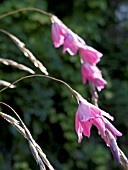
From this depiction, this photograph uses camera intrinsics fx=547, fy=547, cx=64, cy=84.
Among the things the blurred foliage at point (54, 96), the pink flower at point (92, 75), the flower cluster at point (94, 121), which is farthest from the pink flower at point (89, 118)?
the blurred foliage at point (54, 96)

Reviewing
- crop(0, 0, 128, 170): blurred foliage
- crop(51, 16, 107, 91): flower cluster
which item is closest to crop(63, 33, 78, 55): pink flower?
crop(51, 16, 107, 91): flower cluster

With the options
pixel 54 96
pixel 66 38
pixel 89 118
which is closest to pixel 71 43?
pixel 66 38

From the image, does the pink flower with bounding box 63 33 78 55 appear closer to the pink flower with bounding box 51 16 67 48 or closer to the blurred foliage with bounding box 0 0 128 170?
the pink flower with bounding box 51 16 67 48

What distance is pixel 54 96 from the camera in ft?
10.8

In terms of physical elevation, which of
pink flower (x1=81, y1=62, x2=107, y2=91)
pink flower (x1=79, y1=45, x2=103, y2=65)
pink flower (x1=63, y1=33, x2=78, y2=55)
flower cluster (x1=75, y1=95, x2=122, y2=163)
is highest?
pink flower (x1=63, y1=33, x2=78, y2=55)

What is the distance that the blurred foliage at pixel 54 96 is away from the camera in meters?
3.04

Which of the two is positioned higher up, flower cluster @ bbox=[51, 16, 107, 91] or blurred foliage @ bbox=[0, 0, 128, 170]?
blurred foliage @ bbox=[0, 0, 128, 170]

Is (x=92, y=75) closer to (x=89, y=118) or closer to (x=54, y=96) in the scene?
(x=89, y=118)

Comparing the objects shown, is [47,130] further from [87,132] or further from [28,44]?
[87,132]

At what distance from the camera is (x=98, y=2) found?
3.66 m

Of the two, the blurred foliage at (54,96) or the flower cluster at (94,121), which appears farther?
the blurred foliage at (54,96)

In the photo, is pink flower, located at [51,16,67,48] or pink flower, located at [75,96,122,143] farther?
pink flower, located at [51,16,67,48]

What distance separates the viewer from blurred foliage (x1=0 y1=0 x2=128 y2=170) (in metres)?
3.04

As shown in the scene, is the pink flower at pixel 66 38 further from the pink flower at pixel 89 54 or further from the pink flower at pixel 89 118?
the pink flower at pixel 89 118
